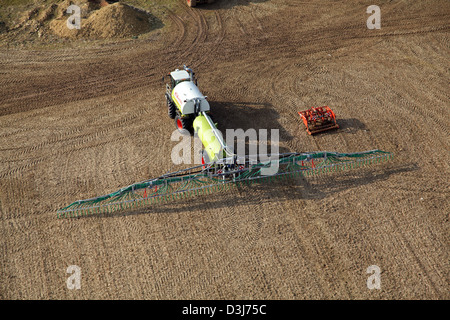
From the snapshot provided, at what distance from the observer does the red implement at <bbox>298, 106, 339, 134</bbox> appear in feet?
50.6

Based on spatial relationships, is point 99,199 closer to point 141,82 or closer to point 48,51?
point 141,82

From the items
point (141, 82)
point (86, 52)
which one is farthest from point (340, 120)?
point (86, 52)

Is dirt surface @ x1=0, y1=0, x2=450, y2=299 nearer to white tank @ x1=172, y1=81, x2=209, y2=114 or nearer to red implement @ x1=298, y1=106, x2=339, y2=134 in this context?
red implement @ x1=298, y1=106, x2=339, y2=134

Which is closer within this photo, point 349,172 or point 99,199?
point 99,199

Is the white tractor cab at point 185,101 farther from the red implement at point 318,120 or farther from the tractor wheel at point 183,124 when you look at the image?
the red implement at point 318,120

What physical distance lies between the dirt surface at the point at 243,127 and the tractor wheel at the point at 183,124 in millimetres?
630

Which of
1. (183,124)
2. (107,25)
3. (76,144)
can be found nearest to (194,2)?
(107,25)

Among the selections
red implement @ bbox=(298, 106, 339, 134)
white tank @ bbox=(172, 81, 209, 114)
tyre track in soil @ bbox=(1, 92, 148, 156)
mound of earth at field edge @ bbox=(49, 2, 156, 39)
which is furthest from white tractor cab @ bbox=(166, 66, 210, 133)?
mound of earth at field edge @ bbox=(49, 2, 156, 39)

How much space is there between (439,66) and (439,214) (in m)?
9.26

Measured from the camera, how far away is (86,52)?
19.8m

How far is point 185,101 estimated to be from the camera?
14062 millimetres

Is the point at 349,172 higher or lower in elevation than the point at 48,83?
lower

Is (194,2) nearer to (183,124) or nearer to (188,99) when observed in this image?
(183,124)

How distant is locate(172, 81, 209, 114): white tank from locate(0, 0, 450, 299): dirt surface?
63.3 inches
